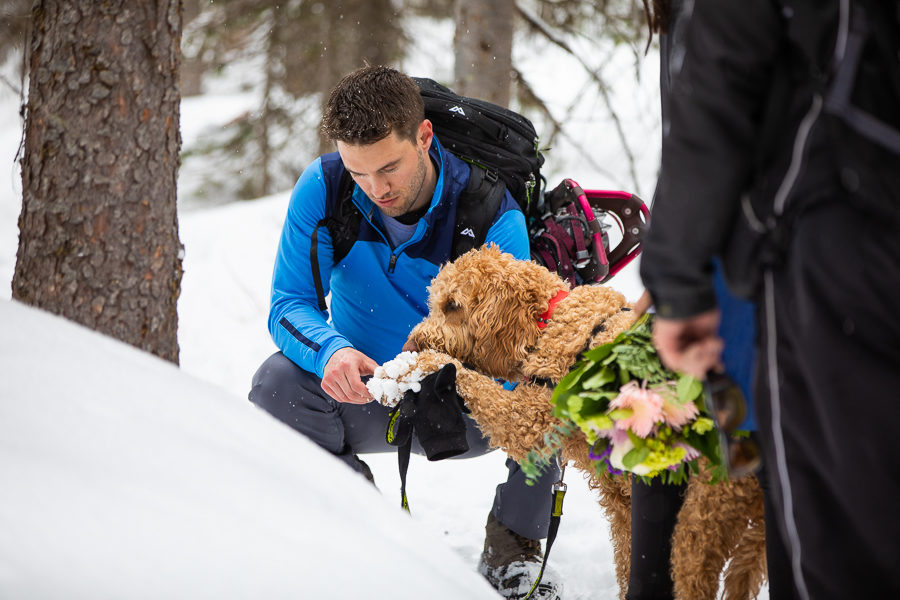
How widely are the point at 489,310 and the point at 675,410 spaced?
36.1 inches

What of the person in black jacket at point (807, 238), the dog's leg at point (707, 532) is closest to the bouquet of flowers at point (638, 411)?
the dog's leg at point (707, 532)

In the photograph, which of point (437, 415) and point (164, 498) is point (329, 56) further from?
point (164, 498)

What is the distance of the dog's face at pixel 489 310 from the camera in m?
2.53

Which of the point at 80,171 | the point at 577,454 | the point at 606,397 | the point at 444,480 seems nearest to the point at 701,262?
the point at 606,397

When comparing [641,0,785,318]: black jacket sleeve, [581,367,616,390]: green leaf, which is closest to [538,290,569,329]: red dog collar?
[581,367,616,390]: green leaf

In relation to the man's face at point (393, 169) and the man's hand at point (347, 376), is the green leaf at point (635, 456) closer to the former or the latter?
the man's hand at point (347, 376)

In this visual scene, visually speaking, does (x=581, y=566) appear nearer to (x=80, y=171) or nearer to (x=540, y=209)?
(x=540, y=209)

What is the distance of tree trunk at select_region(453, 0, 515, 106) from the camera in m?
5.69

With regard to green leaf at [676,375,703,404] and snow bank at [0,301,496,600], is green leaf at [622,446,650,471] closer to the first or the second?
green leaf at [676,375,703,404]

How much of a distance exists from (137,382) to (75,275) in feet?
5.19

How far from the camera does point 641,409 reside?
5.81 feet

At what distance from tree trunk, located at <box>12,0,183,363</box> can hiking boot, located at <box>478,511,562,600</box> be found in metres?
1.94

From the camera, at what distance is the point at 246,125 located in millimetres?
12086

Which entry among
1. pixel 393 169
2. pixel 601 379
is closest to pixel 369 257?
pixel 393 169
